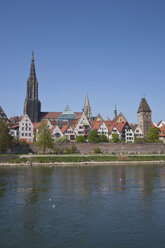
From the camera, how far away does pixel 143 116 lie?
118 metres

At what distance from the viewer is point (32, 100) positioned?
153 metres

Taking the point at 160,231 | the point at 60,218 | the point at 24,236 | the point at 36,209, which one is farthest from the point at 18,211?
the point at 160,231

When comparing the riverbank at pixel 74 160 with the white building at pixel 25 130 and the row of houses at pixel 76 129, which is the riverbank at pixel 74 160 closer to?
the white building at pixel 25 130

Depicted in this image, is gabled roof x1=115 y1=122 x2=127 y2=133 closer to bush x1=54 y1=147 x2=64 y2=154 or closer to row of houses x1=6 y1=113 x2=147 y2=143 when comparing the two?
row of houses x1=6 y1=113 x2=147 y2=143

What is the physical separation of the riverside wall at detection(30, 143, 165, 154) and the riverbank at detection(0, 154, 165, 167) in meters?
13.9

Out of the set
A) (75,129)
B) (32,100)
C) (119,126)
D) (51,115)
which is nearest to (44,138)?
(75,129)

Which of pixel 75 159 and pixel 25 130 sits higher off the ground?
pixel 25 130

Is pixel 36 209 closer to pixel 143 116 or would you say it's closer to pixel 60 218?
pixel 60 218

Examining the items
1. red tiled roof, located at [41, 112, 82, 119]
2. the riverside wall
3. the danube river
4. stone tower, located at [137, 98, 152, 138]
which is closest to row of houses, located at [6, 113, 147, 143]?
stone tower, located at [137, 98, 152, 138]

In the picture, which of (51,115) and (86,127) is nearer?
(86,127)

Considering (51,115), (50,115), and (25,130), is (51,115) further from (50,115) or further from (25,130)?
(25,130)

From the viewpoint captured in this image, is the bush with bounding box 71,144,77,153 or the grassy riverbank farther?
the bush with bounding box 71,144,77,153

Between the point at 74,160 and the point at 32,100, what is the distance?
302 ft

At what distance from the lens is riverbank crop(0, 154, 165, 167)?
6581cm
